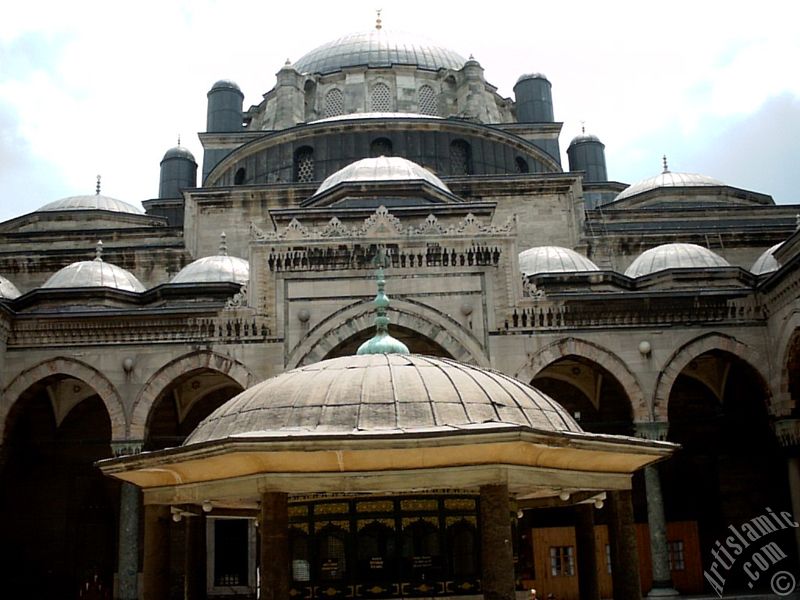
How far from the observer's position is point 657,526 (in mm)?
15641

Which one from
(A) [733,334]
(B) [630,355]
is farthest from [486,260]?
(A) [733,334]

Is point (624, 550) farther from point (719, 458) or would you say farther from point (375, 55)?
point (375, 55)

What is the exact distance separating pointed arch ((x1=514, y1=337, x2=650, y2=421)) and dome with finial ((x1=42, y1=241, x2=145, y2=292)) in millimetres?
8367

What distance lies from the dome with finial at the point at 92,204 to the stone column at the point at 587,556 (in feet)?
66.1

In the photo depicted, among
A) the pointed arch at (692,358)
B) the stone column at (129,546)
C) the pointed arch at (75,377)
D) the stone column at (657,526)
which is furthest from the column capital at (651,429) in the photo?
the pointed arch at (75,377)

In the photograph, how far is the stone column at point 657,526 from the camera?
15.4 meters

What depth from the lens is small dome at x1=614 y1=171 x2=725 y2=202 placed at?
84.0ft

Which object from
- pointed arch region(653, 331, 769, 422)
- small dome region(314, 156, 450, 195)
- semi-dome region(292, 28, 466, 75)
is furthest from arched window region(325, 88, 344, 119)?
pointed arch region(653, 331, 769, 422)

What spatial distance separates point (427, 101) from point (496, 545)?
22318 millimetres

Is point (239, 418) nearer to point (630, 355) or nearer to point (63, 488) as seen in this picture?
point (630, 355)

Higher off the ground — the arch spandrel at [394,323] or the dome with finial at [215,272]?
the dome with finial at [215,272]

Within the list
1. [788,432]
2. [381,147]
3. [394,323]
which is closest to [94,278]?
[394,323]

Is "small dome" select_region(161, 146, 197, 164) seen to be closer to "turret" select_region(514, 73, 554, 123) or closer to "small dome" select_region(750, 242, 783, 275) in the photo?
"turret" select_region(514, 73, 554, 123)
